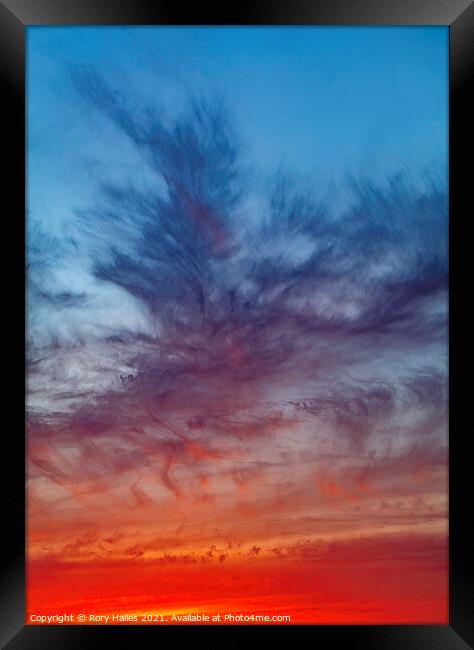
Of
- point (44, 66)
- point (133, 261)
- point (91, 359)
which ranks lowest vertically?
point (91, 359)

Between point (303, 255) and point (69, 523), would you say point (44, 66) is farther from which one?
point (69, 523)

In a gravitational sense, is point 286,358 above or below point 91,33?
below

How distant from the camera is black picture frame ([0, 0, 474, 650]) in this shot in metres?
2.72

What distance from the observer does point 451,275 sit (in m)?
2.79

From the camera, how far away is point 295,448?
282 centimetres

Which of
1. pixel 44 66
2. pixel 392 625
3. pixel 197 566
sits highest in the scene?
pixel 44 66

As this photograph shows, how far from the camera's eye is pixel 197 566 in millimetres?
2842

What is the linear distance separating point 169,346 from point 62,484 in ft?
2.56

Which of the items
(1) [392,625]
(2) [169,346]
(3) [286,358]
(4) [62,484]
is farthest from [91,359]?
(1) [392,625]

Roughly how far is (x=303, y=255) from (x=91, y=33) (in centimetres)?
139

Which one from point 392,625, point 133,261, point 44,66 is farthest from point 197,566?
point 44,66

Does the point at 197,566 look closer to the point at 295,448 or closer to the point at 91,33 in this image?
the point at 295,448

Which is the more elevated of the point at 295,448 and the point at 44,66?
the point at 44,66

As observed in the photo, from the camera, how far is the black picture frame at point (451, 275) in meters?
2.72
